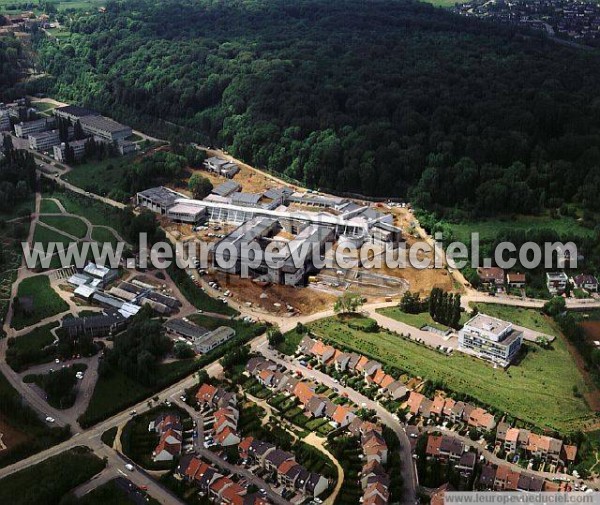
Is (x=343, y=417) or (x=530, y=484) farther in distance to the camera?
(x=343, y=417)

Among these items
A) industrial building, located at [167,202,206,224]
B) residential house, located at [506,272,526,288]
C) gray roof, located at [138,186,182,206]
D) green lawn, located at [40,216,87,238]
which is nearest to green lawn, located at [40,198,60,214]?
green lawn, located at [40,216,87,238]

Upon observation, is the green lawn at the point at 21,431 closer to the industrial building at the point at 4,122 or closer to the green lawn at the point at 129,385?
the green lawn at the point at 129,385

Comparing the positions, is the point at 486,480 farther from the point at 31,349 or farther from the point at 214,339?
the point at 31,349

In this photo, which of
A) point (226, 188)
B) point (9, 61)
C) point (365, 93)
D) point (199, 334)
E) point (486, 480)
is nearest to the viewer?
point (486, 480)

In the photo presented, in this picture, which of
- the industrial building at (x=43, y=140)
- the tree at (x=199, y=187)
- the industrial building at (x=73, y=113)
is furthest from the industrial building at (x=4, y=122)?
the tree at (x=199, y=187)

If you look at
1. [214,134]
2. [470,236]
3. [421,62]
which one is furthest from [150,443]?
[421,62]

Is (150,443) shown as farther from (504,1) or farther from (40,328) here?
(504,1)

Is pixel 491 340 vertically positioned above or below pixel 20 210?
above

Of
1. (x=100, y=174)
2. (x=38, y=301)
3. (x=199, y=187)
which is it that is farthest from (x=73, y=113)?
(x=38, y=301)
